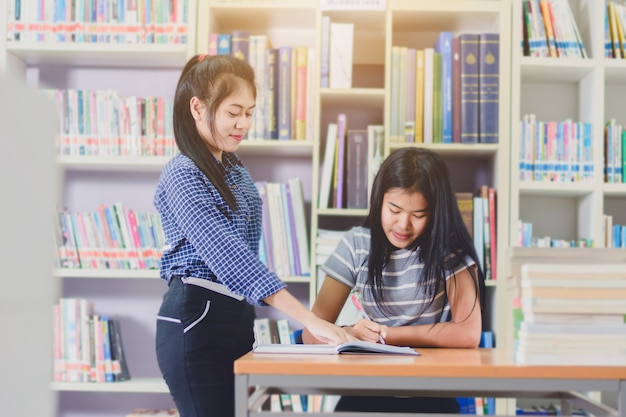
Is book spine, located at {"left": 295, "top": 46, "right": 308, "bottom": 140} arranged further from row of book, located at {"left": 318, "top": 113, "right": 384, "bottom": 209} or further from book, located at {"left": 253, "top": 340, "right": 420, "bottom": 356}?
book, located at {"left": 253, "top": 340, "right": 420, "bottom": 356}

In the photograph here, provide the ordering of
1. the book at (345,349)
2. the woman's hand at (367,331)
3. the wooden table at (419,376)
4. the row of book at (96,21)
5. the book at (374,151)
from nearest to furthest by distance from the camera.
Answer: the wooden table at (419,376), the book at (345,349), the woman's hand at (367,331), the book at (374,151), the row of book at (96,21)

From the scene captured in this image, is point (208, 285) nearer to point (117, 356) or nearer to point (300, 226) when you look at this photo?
point (300, 226)

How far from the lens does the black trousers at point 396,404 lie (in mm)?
1703

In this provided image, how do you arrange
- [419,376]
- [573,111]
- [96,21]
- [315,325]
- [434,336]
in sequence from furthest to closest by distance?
[573,111], [96,21], [434,336], [315,325], [419,376]

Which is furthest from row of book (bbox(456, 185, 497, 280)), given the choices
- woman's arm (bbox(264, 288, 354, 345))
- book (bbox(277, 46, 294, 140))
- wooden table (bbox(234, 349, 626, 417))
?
wooden table (bbox(234, 349, 626, 417))

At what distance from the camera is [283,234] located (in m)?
2.76

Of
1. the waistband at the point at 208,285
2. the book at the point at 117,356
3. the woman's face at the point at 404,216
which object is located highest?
the woman's face at the point at 404,216

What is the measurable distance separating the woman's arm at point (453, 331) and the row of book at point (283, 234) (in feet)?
3.26

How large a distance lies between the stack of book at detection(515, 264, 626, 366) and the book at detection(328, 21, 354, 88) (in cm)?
151

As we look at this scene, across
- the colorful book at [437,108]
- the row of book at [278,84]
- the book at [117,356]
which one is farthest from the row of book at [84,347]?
the colorful book at [437,108]

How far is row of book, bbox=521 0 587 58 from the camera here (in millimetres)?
2818

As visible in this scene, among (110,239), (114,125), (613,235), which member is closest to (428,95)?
(613,235)

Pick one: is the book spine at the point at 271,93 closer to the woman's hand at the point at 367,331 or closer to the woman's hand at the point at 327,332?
the woman's hand at the point at 367,331

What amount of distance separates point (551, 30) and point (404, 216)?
136cm
